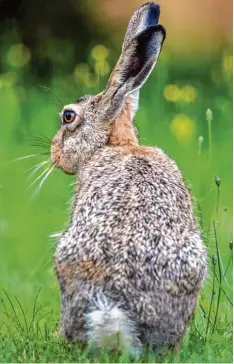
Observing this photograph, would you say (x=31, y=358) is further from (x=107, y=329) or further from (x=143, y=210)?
(x=143, y=210)

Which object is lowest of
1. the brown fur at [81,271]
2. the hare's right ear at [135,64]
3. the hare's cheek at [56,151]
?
the brown fur at [81,271]

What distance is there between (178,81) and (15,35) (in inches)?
49.3

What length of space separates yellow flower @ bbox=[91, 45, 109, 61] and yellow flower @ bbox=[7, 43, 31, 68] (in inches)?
20.5

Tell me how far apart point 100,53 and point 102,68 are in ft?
0.50

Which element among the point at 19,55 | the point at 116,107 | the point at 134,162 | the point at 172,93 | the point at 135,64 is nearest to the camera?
the point at 134,162

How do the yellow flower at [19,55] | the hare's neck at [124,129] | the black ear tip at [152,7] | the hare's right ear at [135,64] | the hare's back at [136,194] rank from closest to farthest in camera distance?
1. the hare's back at [136,194]
2. the hare's right ear at [135,64]
3. the hare's neck at [124,129]
4. the black ear tip at [152,7]
5. the yellow flower at [19,55]

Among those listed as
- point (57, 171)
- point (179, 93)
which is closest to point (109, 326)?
point (57, 171)

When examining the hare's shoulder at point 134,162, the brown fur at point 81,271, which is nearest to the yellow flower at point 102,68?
the hare's shoulder at point 134,162

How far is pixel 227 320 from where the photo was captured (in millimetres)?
7805

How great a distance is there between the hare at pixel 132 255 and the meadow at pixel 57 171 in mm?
665

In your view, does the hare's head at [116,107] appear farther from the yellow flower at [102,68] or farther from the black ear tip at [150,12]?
the yellow flower at [102,68]

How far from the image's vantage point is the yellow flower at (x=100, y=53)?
329 inches

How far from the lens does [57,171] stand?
8320 mm

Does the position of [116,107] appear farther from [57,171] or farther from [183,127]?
[183,127]
